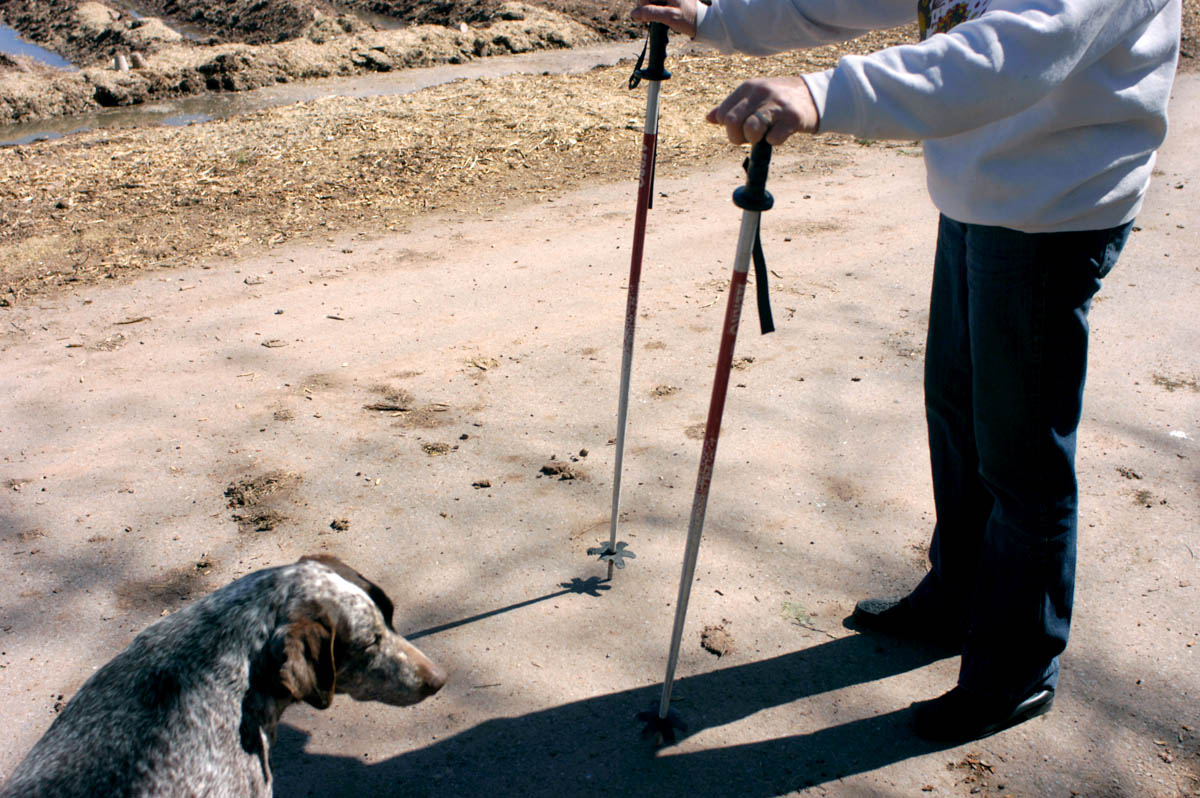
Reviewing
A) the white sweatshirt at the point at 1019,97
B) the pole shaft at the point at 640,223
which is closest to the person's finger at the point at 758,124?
the white sweatshirt at the point at 1019,97

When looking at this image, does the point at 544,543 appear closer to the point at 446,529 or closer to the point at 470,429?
the point at 446,529

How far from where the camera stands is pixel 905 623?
3.20 meters

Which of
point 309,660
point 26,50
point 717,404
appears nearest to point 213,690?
point 309,660

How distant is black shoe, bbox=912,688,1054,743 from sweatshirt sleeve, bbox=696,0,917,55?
6.51ft

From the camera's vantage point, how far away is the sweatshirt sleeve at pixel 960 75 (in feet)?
6.18

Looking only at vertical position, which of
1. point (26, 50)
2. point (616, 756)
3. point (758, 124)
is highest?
point (758, 124)

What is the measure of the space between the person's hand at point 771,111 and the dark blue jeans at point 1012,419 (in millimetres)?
772

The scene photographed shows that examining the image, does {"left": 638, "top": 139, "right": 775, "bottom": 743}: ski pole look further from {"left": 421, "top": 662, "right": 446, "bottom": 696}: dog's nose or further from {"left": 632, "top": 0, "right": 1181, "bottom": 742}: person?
{"left": 421, "top": 662, "right": 446, "bottom": 696}: dog's nose

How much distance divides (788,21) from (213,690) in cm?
241

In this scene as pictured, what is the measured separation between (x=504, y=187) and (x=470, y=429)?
385cm

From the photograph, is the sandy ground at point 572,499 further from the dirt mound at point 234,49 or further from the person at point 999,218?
the dirt mound at point 234,49

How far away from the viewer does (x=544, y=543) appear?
12.1ft

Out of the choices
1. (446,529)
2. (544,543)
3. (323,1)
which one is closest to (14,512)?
(446,529)

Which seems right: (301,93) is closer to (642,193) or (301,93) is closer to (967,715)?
(642,193)
